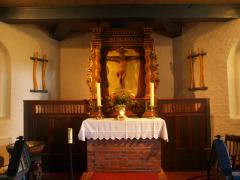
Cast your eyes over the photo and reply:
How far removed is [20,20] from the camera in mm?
5363

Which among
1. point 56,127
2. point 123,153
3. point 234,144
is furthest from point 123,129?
point 234,144

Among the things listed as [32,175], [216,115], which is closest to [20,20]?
[32,175]

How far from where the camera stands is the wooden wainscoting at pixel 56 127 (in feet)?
18.5

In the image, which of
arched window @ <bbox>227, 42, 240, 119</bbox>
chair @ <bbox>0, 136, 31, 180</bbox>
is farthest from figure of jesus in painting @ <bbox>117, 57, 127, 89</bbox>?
chair @ <bbox>0, 136, 31, 180</bbox>

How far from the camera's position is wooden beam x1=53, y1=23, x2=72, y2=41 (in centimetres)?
683

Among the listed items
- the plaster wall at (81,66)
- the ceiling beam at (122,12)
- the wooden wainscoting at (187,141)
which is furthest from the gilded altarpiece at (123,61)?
the plaster wall at (81,66)

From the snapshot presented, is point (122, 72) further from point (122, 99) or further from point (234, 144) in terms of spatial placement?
point (234, 144)

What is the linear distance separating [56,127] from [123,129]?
1.78m

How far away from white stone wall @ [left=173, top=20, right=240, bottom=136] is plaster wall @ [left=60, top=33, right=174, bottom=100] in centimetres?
80

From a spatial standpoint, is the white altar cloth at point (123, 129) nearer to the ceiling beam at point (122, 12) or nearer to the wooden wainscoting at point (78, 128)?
the wooden wainscoting at point (78, 128)

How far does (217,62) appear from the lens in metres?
5.90

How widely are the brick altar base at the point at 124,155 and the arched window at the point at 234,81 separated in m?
2.11

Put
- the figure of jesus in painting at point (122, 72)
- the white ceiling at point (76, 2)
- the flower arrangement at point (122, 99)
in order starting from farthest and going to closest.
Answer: the figure of jesus in painting at point (122, 72) → the flower arrangement at point (122, 99) → the white ceiling at point (76, 2)

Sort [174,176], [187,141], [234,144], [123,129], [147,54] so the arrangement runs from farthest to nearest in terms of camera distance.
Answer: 1. [147,54]
2. [187,141]
3. [174,176]
4. [234,144]
5. [123,129]
